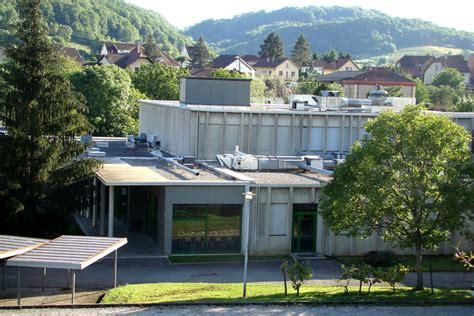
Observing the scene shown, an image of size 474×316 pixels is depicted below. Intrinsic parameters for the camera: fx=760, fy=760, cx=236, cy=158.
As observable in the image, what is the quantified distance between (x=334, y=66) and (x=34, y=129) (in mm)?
129317

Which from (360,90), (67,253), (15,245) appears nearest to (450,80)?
(360,90)

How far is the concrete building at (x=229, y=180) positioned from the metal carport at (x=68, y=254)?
4940 millimetres

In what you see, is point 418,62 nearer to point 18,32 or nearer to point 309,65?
point 309,65

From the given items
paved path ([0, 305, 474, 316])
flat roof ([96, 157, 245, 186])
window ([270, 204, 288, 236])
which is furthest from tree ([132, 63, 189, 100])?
paved path ([0, 305, 474, 316])

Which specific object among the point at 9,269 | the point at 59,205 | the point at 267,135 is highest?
the point at 267,135

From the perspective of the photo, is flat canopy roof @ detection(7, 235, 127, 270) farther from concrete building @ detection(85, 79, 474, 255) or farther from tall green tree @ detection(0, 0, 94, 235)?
tall green tree @ detection(0, 0, 94, 235)

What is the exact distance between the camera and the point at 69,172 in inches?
1215

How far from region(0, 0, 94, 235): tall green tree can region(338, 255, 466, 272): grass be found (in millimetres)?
12068

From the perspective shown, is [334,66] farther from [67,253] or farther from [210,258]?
[67,253]

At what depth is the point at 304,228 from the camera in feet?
109

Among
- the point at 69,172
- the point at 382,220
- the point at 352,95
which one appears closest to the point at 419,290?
the point at 382,220

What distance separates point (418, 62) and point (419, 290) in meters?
154

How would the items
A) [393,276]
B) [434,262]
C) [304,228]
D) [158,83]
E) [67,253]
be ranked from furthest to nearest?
[158,83] → [304,228] → [434,262] → [393,276] → [67,253]

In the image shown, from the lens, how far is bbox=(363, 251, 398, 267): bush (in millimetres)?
31656
